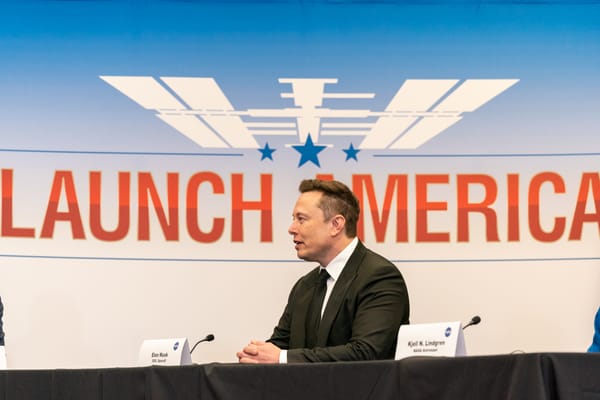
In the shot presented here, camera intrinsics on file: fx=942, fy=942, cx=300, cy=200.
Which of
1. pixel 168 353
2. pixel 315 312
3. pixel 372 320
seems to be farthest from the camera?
pixel 315 312

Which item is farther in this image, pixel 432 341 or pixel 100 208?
pixel 100 208

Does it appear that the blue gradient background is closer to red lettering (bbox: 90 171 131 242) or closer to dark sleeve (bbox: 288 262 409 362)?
red lettering (bbox: 90 171 131 242)

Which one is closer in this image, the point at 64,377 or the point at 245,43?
the point at 64,377

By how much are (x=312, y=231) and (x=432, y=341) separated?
1.12 m

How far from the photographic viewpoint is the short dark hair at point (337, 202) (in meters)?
4.11

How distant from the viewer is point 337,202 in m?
4.13

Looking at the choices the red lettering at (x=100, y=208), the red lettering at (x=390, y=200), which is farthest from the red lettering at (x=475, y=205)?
the red lettering at (x=100, y=208)

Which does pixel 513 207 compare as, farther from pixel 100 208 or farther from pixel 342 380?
pixel 342 380

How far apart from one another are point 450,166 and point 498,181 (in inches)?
11.3

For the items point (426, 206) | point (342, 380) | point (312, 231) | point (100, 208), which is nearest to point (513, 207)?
point (426, 206)

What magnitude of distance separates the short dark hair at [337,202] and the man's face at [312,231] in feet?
0.08

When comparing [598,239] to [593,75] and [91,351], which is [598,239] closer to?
[593,75]

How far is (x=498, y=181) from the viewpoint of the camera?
17.7ft

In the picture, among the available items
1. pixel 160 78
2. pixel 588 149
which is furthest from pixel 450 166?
pixel 160 78
